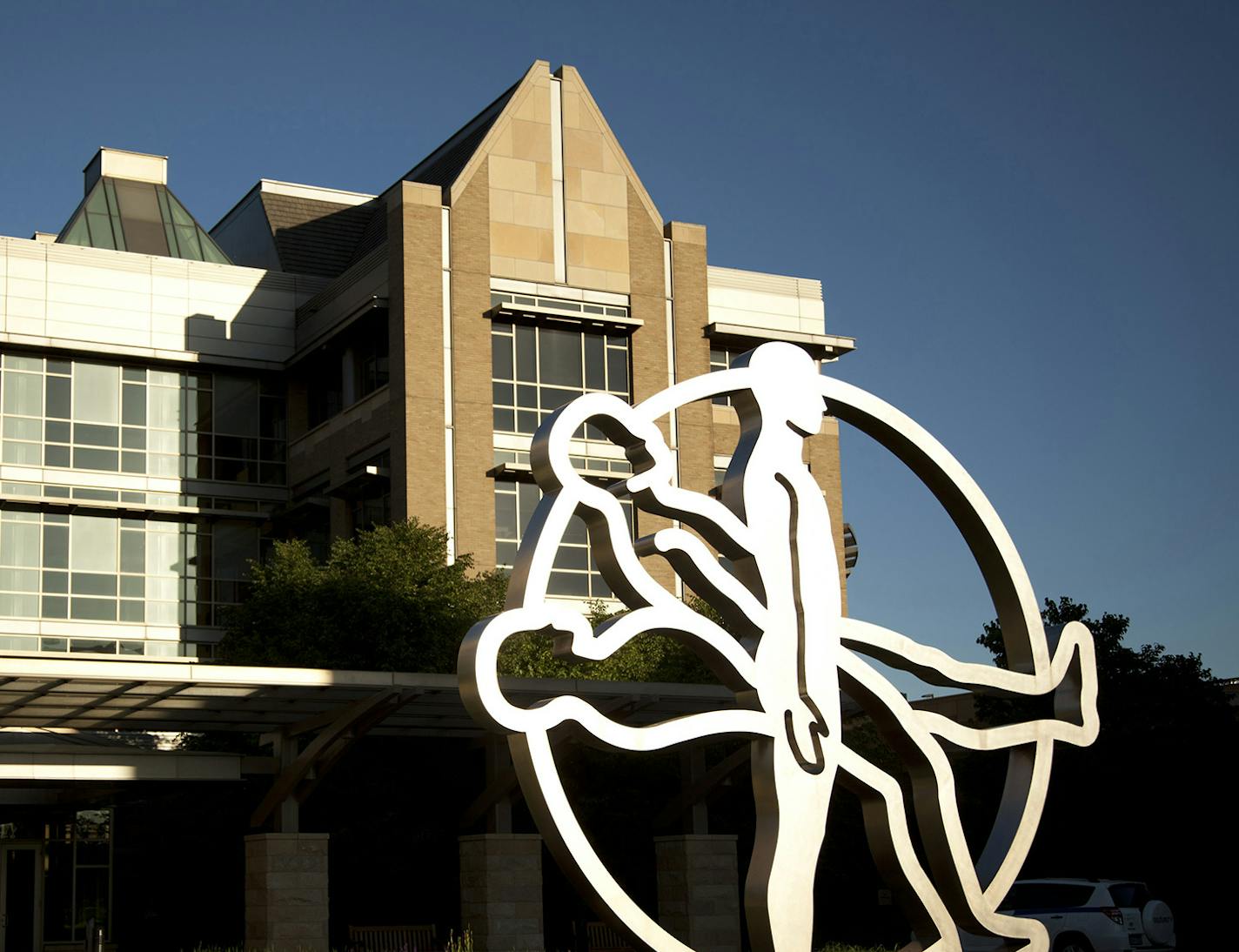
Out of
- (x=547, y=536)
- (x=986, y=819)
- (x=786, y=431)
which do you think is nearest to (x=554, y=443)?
(x=547, y=536)

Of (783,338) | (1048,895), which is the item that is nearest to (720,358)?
(783,338)

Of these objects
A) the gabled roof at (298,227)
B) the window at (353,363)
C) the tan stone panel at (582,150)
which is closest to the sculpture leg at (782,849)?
the window at (353,363)

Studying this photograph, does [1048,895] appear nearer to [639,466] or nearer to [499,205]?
[639,466]

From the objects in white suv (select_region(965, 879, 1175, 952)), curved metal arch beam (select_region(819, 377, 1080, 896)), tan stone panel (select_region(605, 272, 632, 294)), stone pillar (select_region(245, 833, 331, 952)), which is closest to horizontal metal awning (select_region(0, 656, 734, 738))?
stone pillar (select_region(245, 833, 331, 952))

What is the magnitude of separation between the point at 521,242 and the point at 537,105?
11.1ft

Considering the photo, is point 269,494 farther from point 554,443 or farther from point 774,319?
point 554,443

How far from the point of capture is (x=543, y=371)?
39.0m

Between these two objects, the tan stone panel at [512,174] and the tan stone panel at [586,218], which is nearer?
the tan stone panel at [512,174]

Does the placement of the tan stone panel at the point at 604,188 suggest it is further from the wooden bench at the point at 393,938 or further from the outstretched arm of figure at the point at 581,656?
the outstretched arm of figure at the point at 581,656

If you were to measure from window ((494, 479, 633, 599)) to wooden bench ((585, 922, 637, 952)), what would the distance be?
921cm

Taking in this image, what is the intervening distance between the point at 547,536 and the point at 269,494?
3284 cm

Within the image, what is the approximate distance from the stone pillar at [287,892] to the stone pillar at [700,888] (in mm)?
6383

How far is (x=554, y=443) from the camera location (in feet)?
39.6

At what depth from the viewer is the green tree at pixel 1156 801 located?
97.1ft
